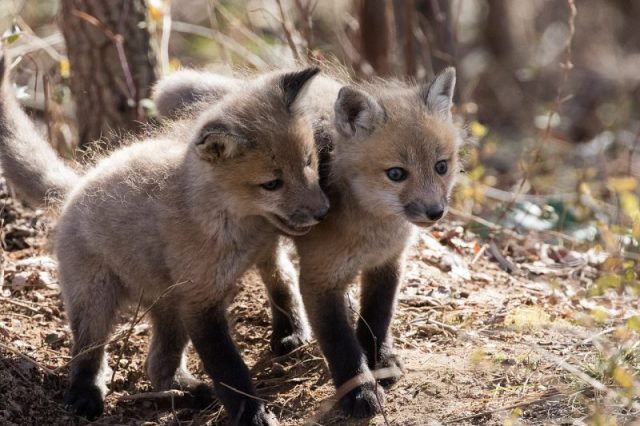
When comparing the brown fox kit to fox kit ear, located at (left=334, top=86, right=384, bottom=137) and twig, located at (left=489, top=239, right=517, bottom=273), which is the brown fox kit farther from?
twig, located at (left=489, top=239, right=517, bottom=273)

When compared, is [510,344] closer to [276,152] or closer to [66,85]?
[276,152]

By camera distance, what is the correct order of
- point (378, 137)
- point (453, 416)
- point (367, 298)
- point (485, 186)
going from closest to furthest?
point (453, 416), point (378, 137), point (367, 298), point (485, 186)

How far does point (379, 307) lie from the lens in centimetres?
561

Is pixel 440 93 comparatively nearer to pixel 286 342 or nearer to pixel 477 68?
pixel 286 342

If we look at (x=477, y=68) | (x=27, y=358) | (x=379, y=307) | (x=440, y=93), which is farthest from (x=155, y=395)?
(x=477, y=68)

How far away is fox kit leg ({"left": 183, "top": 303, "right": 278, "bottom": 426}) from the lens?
5.07 m

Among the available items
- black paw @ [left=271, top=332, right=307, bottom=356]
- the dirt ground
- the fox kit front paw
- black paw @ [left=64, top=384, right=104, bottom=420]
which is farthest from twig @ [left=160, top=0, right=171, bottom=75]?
the fox kit front paw

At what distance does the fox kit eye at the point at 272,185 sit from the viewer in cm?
503

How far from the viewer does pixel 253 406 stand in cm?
509

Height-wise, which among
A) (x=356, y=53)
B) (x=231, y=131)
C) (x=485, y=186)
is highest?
(x=231, y=131)

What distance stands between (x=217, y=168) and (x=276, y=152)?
1.23ft

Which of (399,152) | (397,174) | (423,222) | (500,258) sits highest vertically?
(399,152)

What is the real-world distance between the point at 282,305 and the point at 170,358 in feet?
3.09

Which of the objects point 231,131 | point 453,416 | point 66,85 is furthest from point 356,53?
point 453,416
